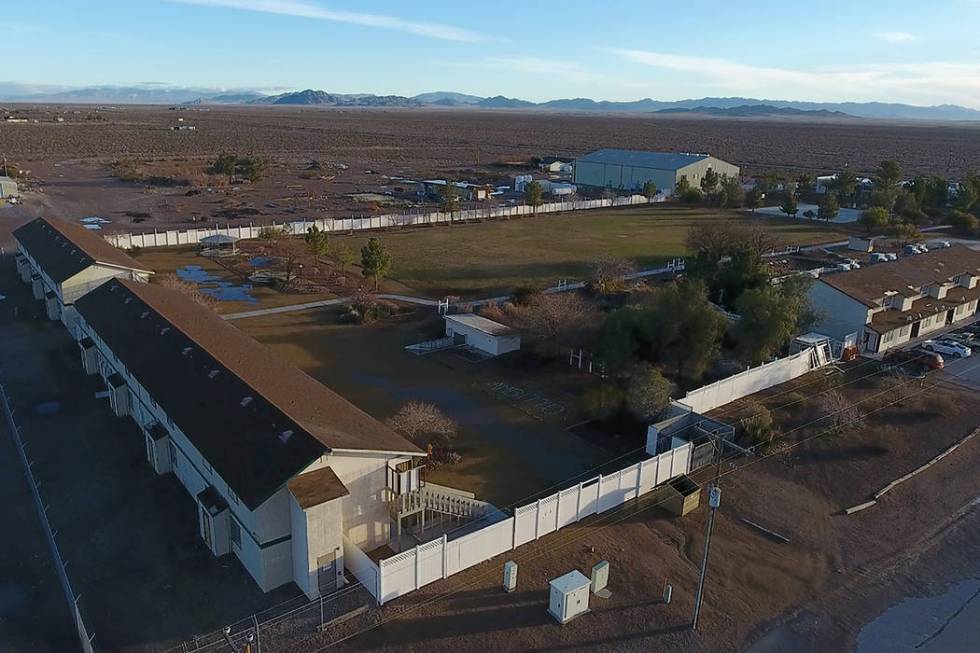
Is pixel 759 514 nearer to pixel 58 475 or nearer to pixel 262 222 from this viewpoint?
pixel 58 475

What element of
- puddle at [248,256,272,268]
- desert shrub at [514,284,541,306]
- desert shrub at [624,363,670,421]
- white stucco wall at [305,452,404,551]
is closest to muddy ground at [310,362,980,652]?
white stucco wall at [305,452,404,551]

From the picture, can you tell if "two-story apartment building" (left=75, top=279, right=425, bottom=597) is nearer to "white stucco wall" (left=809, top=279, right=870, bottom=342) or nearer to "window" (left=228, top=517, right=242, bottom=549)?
"window" (left=228, top=517, right=242, bottom=549)

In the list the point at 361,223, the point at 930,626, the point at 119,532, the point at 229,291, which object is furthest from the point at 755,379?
the point at 361,223

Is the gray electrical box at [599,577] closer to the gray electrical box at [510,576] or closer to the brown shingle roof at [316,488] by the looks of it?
the gray electrical box at [510,576]

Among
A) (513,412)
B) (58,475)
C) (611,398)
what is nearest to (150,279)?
(58,475)

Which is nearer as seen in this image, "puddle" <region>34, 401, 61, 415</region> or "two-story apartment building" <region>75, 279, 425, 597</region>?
"two-story apartment building" <region>75, 279, 425, 597</region>

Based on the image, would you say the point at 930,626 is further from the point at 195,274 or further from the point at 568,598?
the point at 195,274
